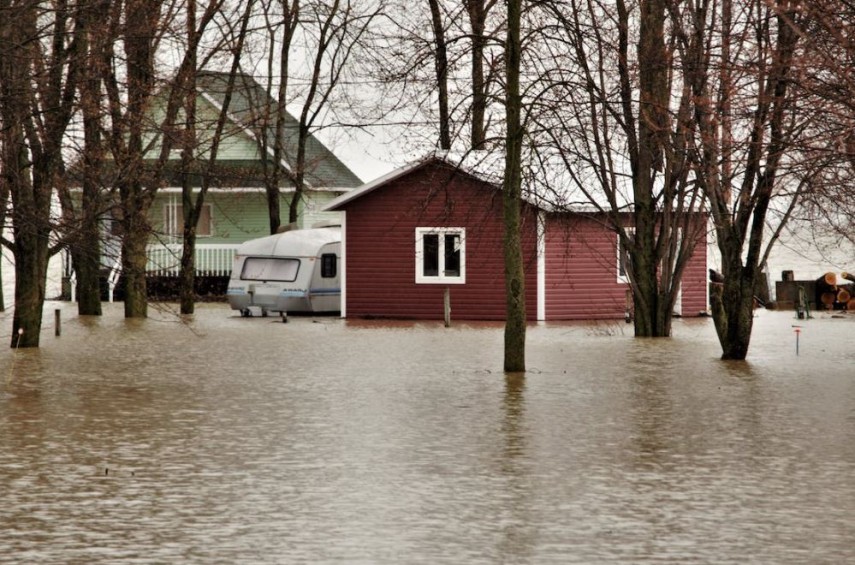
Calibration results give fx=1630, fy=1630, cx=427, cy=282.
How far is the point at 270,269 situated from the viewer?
50594 mm

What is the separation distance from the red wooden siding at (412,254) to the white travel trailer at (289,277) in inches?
72.4

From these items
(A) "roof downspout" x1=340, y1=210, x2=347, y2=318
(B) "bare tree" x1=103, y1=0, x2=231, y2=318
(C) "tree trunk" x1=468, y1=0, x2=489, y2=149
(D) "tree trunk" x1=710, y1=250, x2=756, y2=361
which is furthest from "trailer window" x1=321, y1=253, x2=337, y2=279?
(D) "tree trunk" x1=710, y1=250, x2=756, y2=361

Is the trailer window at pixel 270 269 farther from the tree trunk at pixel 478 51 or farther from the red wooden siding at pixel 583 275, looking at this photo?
the tree trunk at pixel 478 51

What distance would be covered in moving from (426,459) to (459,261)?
32.4 meters

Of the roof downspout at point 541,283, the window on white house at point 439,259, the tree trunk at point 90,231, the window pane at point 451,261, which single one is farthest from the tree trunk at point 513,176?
the window pane at point 451,261

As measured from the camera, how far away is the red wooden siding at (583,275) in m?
46.3

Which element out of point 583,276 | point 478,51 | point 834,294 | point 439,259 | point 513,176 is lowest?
point 834,294

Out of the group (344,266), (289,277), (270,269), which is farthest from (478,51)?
(270,269)

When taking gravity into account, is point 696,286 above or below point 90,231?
below

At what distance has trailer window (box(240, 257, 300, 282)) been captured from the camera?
165 feet

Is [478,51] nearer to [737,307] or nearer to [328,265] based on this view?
[737,307]

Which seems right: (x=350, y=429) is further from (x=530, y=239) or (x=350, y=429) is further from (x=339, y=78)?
(x=339, y=78)

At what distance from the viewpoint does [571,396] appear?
22312 millimetres

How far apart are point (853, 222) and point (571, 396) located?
10.4 meters
